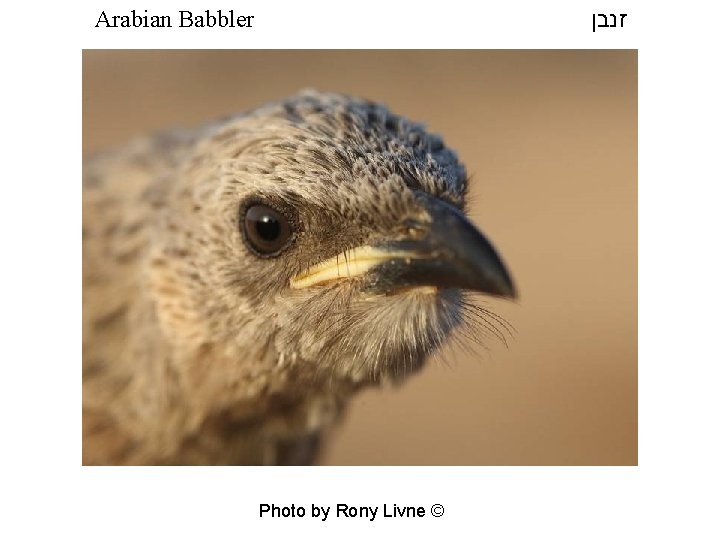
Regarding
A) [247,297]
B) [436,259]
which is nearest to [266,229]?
[247,297]

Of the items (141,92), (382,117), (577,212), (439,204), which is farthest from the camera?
(577,212)

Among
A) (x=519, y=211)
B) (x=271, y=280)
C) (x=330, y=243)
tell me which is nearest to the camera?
(x=330, y=243)

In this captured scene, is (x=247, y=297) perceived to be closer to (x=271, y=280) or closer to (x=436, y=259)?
(x=271, y=280)

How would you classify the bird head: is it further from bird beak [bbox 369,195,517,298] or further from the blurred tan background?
the blurred tan background

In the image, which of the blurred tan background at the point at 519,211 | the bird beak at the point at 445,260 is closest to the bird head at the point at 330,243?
the bird beak at the point at 445,260
